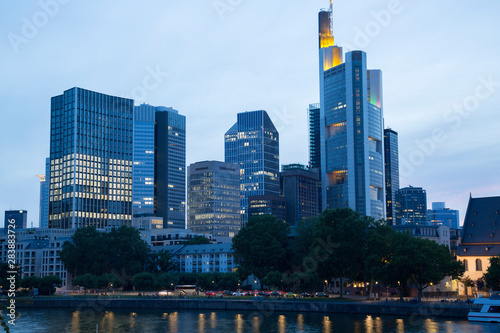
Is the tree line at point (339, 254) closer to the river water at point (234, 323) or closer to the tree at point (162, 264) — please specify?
the river water at point (234, 323)

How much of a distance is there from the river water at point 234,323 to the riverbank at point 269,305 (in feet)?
10.9

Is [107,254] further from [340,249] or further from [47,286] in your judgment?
[340,249]

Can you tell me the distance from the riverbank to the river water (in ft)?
10.9

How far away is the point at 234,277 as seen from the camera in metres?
166

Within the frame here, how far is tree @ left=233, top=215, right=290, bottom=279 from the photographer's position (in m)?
158

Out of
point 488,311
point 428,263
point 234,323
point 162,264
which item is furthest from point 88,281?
point 488,311

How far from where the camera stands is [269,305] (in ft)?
430

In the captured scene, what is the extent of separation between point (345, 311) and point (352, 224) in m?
26.1

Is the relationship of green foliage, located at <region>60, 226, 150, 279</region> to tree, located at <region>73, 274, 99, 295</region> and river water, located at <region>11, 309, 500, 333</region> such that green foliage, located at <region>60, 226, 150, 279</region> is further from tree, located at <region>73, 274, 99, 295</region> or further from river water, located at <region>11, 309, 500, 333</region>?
river water, located at <region>11, 309, 500, 333</region>

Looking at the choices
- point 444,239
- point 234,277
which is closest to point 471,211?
point 444,239

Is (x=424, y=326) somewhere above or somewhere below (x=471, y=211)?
below

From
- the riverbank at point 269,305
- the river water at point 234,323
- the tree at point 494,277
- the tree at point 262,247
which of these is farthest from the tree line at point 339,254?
the river water at point 234,323

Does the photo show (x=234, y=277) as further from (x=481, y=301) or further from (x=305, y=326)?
(x=481, y=301)

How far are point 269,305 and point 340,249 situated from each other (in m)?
21.6
